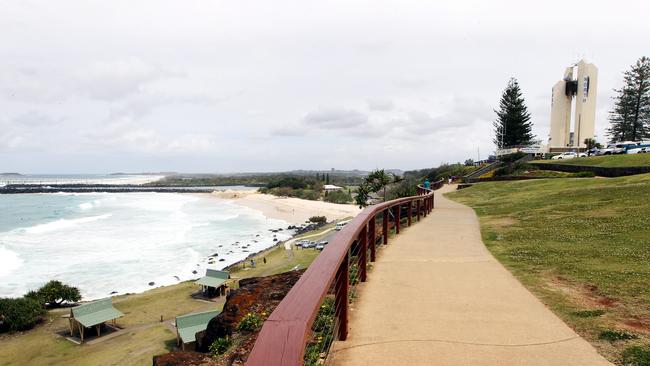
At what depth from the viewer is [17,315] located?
16.2 meters

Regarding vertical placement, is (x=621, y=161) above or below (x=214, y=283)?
above

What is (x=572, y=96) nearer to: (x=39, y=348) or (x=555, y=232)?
(x=555, y=232)

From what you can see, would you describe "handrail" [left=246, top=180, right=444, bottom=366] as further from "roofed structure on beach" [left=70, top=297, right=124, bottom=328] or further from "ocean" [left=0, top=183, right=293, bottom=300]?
"ocean" [left=0, top=183, right=293, bottom=300]

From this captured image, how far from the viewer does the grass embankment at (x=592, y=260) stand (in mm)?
3764

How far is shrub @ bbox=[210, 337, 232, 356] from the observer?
4594 mm

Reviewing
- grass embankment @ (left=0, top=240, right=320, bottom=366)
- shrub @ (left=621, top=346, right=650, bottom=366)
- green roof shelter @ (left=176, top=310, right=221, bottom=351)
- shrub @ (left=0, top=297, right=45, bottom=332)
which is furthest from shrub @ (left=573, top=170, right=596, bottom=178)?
shrub @ (left=0, top=297, right=45, bottom=332)

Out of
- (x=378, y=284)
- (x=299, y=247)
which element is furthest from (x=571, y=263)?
(x=299, y=247)

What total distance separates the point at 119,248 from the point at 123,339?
21.7m

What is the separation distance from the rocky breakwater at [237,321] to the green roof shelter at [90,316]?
40.8 ft

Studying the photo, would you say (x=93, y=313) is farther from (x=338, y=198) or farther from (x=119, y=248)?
(x=338, y=198)

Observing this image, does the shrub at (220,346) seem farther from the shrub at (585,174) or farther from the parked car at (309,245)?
the parked car at (309,245)

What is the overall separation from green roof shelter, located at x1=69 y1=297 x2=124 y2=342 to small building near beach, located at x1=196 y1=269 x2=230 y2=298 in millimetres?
4536

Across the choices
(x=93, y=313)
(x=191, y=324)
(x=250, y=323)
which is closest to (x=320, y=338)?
(x=250, y=323)

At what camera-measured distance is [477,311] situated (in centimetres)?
430
